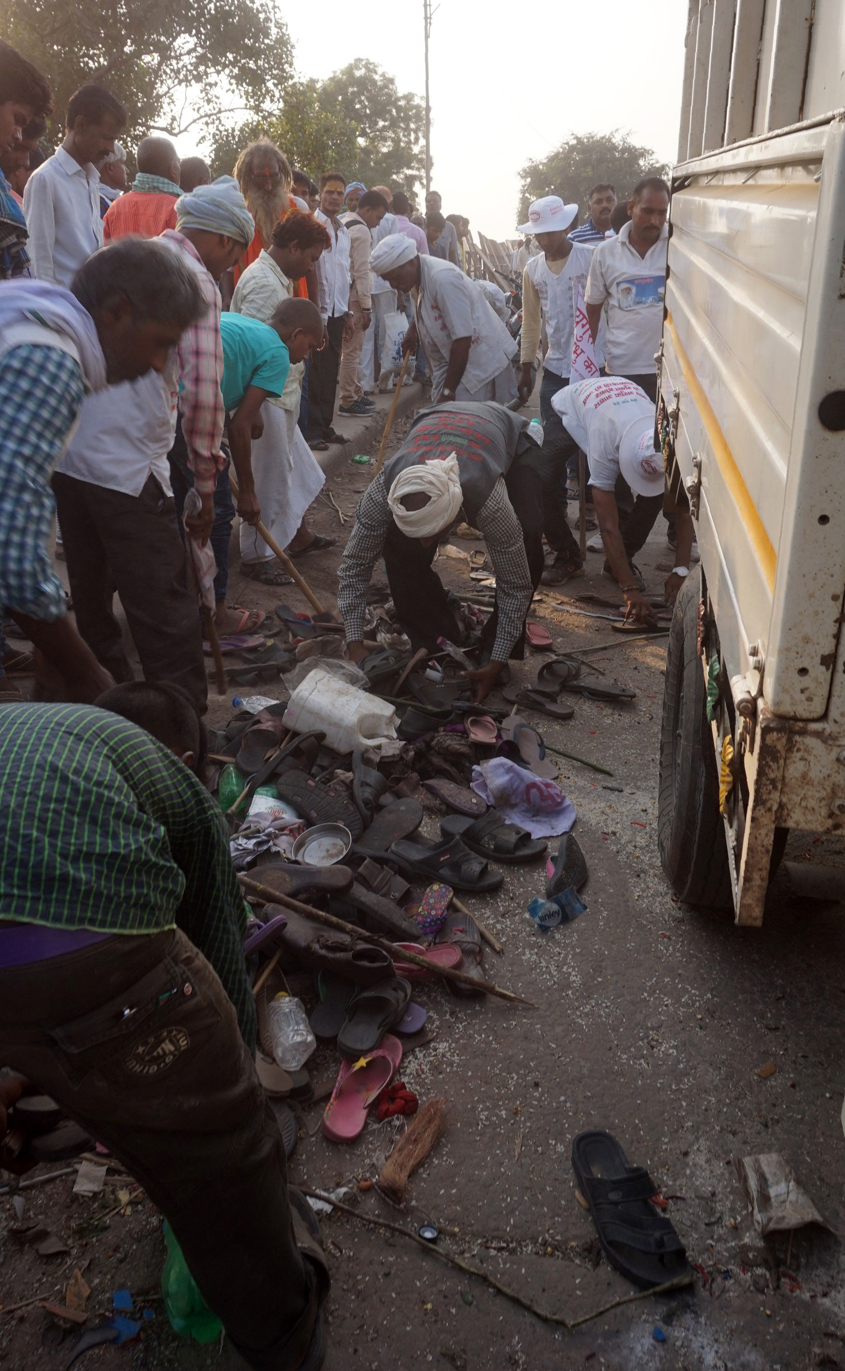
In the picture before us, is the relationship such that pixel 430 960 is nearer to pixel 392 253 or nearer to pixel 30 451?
pixel 30 451

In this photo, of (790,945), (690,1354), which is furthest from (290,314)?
(690,1354)

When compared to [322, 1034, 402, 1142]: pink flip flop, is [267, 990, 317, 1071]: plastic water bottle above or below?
above

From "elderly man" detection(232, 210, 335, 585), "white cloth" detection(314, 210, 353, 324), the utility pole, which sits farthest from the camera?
the utility pole

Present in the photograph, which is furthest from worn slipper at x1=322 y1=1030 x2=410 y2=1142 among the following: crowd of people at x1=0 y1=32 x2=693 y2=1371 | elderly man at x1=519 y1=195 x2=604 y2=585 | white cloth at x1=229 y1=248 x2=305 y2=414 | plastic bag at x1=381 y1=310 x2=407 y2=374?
plastic bag at x1=381 y1=310 x2=407 y2=374

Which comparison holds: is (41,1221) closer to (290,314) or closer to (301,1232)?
(301,1232)

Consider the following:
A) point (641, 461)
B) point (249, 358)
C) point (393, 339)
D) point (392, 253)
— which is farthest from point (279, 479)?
point (393, 339)

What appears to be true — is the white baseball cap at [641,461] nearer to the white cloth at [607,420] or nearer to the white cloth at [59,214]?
the white cloth at [607,420]

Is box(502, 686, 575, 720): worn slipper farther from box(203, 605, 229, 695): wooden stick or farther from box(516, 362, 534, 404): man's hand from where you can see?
box(516, 362, 534, 404): man's hand

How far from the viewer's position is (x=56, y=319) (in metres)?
2.02

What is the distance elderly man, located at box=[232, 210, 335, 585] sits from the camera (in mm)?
5320

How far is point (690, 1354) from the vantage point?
6.20 feet

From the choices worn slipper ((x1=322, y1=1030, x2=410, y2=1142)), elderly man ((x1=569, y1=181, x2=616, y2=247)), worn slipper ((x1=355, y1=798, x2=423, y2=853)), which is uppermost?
elderly man ((x1=569, y1=181, x2=616, y2=247))

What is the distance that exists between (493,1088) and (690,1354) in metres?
0.78

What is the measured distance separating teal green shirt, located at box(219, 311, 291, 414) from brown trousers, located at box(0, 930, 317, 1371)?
364cm
